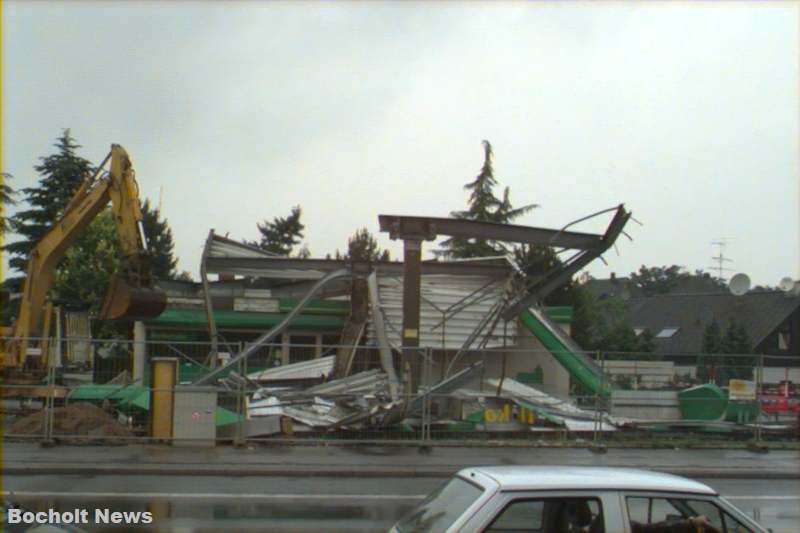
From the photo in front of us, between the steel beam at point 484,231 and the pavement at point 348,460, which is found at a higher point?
the steel beam at point 484,231

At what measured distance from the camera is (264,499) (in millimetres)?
14062

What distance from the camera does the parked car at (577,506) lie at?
19.8 feet

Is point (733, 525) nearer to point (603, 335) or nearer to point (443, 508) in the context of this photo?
point (443, 508)

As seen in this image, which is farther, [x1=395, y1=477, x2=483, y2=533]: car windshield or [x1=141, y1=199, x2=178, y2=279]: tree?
[x1=141, y1=199, x2=178, y2=279]: tree

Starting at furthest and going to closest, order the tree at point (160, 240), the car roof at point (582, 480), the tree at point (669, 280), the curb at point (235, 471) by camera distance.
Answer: the tree at point (669, 280)
the tree at point (160, 240)
the curb at point (235, 471)
the car roof at point (582, 480)

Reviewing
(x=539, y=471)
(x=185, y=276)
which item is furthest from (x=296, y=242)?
(x=539, y=471)

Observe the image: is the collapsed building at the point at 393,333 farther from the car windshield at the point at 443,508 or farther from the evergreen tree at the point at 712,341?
the car windshield at the point at 443,508

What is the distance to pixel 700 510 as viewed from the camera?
20.8 feet

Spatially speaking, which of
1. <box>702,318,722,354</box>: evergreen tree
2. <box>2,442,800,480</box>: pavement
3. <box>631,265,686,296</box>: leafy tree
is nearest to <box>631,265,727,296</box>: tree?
<box>631,265,686,296</box>: leafy tree

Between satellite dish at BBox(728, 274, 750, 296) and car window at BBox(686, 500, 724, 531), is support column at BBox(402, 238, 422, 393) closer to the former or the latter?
car window at BBox(686, 500, 724, 531)

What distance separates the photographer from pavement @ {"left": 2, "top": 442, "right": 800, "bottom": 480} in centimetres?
1684

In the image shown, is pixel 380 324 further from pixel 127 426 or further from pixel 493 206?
pixel 493 206

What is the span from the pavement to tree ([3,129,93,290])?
1363 inches

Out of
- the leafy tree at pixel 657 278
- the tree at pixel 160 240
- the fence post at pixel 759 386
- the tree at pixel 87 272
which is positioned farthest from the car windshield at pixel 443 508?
the leafy tree at pixel 657 278
